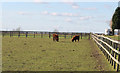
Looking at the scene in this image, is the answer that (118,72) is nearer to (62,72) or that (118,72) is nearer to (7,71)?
(62,72)

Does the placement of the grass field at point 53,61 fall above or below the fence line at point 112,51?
below

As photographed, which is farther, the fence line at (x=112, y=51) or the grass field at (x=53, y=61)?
the grass field at (x=53, y=61)

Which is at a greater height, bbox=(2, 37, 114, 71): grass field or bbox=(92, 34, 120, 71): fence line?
bbox=(92, 34, 120, 71): fence line

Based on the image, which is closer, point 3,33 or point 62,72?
point 62,72

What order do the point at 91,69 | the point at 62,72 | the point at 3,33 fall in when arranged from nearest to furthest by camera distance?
the point at 62,72 < the point at 91,69 < the point at 3,33

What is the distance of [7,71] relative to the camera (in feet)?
30.2

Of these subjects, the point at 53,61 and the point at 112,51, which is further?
the point at 53,61

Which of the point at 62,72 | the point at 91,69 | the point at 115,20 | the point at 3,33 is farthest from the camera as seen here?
the point at 115,20

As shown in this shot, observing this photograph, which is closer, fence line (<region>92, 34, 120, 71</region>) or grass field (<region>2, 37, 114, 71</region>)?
fence line (<region>92, 34, 120, 71</region>)

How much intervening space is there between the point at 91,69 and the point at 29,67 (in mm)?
2557

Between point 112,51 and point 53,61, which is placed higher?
point 112,51

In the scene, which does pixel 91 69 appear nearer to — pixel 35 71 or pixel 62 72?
pixel 62 72

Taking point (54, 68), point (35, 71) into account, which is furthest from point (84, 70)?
point (35, 71)

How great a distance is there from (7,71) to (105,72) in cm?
373
